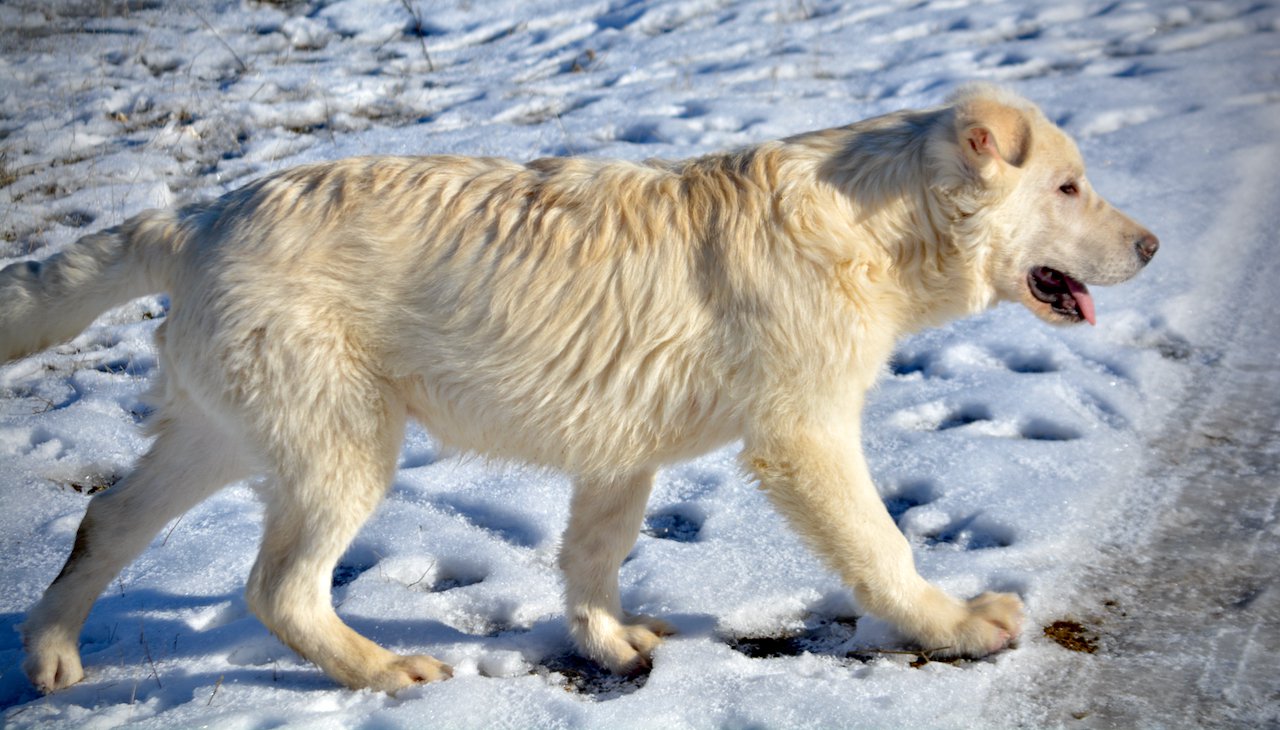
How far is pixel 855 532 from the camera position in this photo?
344cm

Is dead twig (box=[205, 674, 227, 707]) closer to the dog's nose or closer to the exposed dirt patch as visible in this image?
the exposed dirt patch

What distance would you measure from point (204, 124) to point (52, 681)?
5.79m

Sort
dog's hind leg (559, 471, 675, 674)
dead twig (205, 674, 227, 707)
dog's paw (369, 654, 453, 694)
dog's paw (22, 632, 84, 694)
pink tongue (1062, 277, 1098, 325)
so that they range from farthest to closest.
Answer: pink tongue (1062, 277, 1098, 325) < dog's hind leg (559, 471, 675, 674) < dog's paw (22, 632, 84, 694) < dog's paw (369, 654, 453, 694) < dead twig (205, 674, 227, 707)

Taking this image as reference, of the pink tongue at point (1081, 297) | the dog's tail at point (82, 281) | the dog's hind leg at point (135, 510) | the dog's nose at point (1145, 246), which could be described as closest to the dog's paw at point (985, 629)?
the pink tongue at point (1081, 297)

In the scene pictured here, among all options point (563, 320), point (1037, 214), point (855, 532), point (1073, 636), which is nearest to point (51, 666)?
point (563, 320)

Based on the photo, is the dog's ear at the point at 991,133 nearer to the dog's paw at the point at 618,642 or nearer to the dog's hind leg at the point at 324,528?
the dog's paw at the point at 618,642

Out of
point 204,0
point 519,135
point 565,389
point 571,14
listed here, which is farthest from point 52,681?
point 204,0

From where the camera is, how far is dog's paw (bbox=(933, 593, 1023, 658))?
3.49 metres

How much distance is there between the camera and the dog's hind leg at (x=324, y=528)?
3.46m

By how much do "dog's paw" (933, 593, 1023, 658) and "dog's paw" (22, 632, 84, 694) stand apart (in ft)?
Answer: 9.13

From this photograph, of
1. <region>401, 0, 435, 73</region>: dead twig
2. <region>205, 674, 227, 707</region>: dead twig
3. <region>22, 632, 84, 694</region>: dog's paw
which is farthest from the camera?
<region>401, 0, 435, 73</region>: dead twig

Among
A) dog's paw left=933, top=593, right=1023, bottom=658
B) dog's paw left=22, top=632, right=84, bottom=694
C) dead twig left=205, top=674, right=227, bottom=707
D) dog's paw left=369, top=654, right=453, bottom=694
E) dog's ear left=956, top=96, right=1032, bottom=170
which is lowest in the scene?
dog's paw left=933, top=593, right=1023, bottom=658

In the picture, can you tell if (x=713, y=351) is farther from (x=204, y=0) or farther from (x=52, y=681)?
(x=204, y=0)

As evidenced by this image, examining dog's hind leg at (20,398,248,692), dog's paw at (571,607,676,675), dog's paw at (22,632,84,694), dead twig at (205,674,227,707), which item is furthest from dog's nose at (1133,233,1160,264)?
dog's paw at (22,632,84,694)
